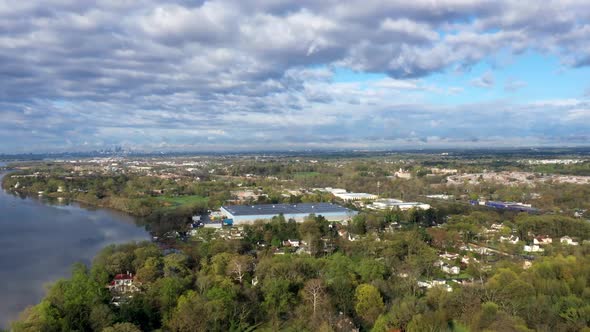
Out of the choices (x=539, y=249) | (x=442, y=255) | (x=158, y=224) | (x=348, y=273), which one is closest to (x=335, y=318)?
(x=348, y=273)

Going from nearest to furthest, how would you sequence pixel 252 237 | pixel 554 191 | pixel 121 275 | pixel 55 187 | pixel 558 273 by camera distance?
1. pixel 558 273
2. pixel 121 275
3. pixel 252 237
4. pixel 554 191
5. pixel 55 187

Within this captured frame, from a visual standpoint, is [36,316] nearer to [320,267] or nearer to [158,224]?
[320,267]

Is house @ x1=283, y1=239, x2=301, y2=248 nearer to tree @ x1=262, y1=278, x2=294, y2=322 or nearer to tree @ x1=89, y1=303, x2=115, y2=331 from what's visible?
tree @ x1=262, y1=278, x2=294, y2=322

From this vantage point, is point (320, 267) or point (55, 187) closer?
point (320, 267)

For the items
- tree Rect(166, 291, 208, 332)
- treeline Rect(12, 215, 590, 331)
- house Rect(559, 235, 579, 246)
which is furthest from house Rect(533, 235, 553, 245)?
tree Rect(166, 291, 208, 332)

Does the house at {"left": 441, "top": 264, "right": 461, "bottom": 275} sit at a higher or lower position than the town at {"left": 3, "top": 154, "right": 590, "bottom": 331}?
lower

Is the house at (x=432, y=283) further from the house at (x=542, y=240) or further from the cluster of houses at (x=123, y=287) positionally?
the cluster of houses at (x=123, y=287)

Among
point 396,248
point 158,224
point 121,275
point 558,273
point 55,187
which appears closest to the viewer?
point 558,273
